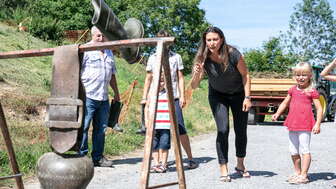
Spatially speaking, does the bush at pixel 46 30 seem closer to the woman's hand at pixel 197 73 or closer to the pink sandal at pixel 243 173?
the pink sandal at pixel 243 173

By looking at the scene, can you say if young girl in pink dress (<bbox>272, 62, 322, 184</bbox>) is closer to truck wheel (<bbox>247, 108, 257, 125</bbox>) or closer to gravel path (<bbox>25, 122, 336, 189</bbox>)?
gravel path (<bbox>25, 122, 336, 189</bbox>)

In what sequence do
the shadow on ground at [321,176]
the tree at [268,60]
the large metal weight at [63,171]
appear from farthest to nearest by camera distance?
the tree at [268,60], the shadow on ground at [321,176], the large metal weight at [63,171]

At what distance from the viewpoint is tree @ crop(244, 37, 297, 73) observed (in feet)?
176

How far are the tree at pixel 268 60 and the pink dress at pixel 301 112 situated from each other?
1849 inches

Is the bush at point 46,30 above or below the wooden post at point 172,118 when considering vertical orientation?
above

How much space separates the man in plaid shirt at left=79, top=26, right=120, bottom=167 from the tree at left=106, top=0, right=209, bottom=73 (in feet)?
168

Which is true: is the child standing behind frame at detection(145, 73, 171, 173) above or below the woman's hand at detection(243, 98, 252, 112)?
below

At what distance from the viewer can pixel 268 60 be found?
54594 millimetres

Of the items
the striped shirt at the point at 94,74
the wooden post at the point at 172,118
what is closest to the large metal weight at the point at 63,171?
the wooden post at the point at 172,118

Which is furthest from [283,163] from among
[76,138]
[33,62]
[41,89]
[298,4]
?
[298,4]

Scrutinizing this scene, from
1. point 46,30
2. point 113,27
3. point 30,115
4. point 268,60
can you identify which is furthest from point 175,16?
point 113,27

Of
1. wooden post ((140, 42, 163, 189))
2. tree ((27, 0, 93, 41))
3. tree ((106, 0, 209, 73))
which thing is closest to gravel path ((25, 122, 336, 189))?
wooden post ((140, 42, 163, 189))

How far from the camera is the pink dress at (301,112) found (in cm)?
603

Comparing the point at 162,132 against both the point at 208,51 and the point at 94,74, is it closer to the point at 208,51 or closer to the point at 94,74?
the point at 94,74
